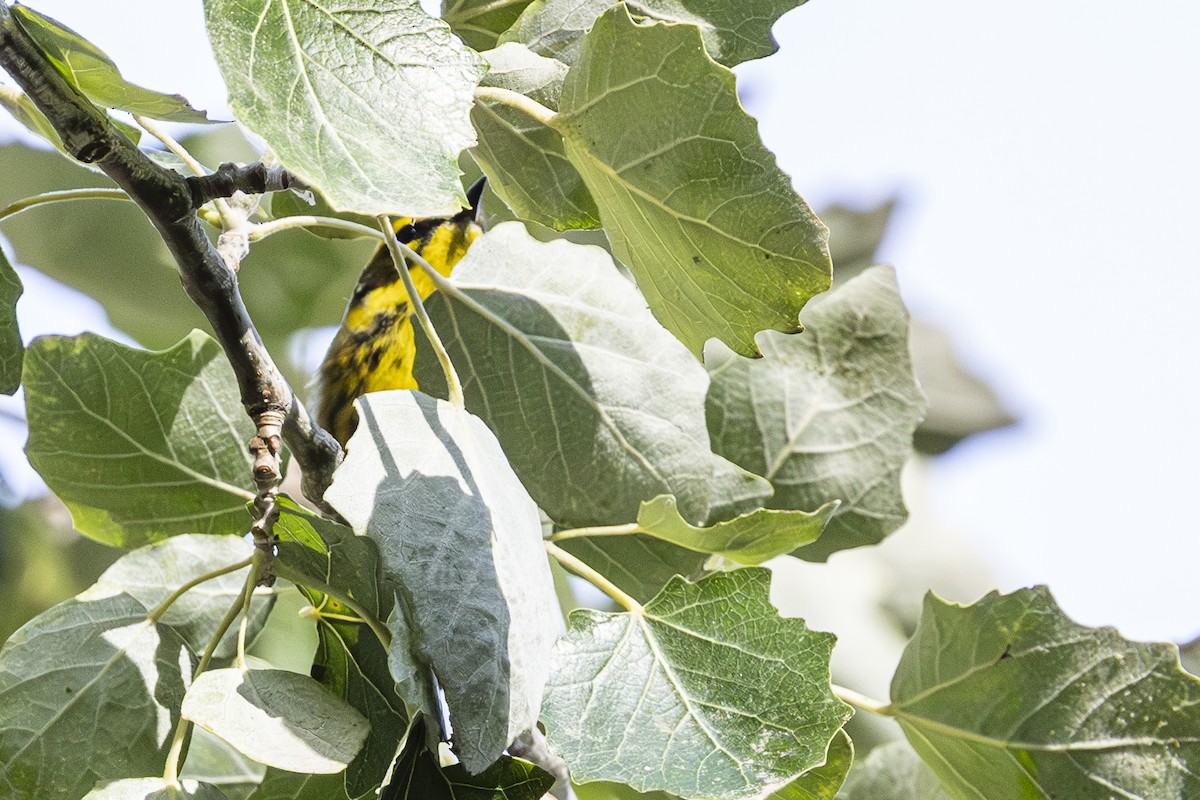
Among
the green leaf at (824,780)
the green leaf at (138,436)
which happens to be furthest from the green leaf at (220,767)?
the green leaf at (824,780)

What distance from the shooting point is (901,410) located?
1.08 metres

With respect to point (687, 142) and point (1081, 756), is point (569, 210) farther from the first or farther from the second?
point (1081, 756)

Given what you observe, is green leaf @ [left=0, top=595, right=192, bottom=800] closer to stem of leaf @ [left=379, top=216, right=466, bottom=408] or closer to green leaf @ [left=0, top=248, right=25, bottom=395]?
green leaf @ [left=0, top=248, right=25, bottom=395]

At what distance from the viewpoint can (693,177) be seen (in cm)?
65

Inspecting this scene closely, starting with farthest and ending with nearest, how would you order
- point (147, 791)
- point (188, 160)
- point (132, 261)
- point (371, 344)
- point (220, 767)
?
point (371, 344)
point (132, 261)
point (220, 767)
point (188, 160)
point (147, 791)

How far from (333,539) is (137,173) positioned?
0.24 metres

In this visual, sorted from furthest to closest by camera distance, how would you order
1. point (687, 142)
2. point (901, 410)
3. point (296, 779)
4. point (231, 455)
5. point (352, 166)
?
point (901, 410) < point (231, 455) < point (296, 779) < point (687, 142) < point (352, 166)

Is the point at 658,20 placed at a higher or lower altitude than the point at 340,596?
higher

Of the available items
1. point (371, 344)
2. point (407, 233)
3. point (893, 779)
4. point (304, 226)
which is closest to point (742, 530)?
point (304, 226)

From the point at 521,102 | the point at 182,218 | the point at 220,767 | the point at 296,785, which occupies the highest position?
the point at 521,102

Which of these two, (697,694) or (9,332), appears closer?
(697,694)

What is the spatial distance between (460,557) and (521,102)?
29 cm

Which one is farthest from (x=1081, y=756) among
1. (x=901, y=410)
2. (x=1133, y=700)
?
(x=901, y=410)

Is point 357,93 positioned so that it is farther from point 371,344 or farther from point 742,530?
point 371,344
